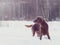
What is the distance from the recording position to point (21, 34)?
1.87 metres

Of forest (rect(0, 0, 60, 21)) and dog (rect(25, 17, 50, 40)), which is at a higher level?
forest (rect(0, 0, 60, 21))

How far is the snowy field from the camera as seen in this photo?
185 centimetres

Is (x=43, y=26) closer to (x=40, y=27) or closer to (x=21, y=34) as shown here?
(x=40, y=27)

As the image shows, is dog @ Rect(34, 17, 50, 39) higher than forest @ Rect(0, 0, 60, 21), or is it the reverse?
forest @ Rect(0, 0, 60, 21)

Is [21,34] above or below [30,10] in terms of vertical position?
below

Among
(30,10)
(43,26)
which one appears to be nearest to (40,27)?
(43,26)

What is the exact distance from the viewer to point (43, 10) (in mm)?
1901

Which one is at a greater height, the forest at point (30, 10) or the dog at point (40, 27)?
the forest at point (30, 10)

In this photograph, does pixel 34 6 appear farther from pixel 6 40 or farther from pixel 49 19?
pixel 6 40

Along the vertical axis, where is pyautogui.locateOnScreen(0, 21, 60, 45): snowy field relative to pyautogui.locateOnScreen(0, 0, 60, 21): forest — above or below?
below

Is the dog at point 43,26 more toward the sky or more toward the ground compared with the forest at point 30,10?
more toward the ground

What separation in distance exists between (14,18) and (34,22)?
0.61 feet

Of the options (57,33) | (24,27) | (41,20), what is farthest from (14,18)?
(57,33)

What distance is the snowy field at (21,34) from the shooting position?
1851mm
